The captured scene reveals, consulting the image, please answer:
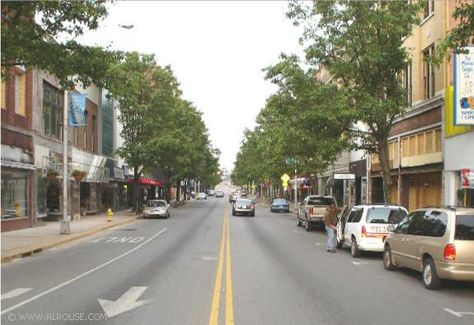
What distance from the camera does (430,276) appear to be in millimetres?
12422

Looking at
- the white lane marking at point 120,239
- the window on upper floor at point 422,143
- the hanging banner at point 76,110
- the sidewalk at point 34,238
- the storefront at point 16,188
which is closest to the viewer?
the sidewalk at point 34,238

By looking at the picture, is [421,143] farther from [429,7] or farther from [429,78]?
[429,7]

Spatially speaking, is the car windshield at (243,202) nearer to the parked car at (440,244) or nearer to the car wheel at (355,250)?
the car wheel at (355,250)

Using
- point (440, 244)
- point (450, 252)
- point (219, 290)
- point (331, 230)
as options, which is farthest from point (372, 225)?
point (219, 290)

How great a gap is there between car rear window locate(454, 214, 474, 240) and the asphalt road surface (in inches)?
44.7

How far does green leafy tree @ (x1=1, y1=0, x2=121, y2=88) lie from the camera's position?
15039 millimetres

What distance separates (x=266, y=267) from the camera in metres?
15.6

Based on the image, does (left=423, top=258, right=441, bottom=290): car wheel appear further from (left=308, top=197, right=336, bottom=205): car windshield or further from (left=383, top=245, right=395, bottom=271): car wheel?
(left=308, top=197, right=336, bottom=205): car windshield

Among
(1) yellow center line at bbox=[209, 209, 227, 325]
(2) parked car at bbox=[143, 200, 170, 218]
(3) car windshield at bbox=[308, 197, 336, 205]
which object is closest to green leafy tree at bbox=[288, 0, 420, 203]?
(3) car windshield at bbox=[308, 197, 336, 205]

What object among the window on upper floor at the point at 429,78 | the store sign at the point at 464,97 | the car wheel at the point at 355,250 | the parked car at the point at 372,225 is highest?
the window on upper floor at the point at 429,78

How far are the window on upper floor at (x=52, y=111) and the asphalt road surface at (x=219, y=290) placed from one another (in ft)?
55.9

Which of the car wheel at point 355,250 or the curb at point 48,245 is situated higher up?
the car wheel at point 355,250

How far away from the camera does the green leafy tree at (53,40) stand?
15.0 meters

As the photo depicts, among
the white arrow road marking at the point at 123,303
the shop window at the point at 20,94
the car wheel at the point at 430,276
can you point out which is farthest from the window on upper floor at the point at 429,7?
the white arrow road marking at the point at 123,303
